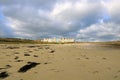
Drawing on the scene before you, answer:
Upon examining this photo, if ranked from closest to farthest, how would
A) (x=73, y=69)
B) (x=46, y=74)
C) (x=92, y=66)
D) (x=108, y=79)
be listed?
(x=108, y=79) < (x=46, y=74) < (x=73, y=69) < (x=92, y=66)

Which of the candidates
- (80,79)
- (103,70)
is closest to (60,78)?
(80,79)

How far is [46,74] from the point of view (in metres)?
6.86

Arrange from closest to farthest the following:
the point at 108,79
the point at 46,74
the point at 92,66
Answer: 1. the point at 108,79
2. the point at 46,74
3. the point at 92,66

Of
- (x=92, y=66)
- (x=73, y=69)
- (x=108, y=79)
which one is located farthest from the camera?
(x=92, y=66)

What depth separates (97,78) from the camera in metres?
6.36

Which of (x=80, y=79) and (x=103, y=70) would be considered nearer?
(x=80, y=79)

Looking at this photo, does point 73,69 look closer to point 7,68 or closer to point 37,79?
point 37,79

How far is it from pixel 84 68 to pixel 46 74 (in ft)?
4.74

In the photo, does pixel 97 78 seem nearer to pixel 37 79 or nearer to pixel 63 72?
pixel 63 72

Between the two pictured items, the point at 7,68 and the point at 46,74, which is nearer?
the point at 46,74

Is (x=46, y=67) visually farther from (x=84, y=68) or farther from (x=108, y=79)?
(x=108, y=79)

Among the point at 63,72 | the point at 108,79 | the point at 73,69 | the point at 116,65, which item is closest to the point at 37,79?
the point at 63,72

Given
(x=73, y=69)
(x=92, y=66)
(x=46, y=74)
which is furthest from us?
(x=92, y=66)

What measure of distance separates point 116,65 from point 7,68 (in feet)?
13.2
